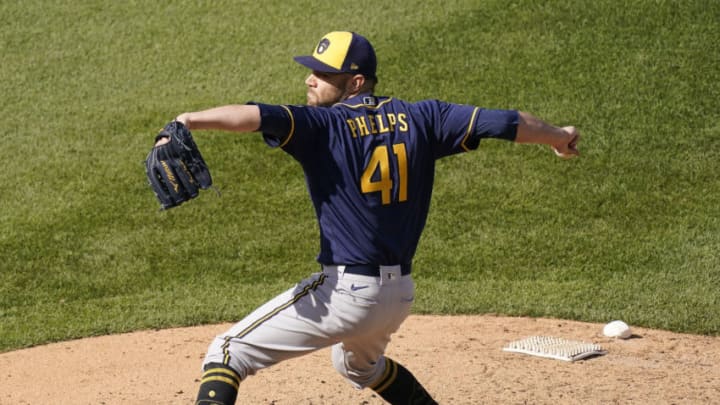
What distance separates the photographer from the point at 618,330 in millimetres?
7816

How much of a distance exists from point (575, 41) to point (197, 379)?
315 inches

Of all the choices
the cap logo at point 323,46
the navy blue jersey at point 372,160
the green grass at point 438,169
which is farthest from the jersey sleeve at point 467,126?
the green grass at point 438,169

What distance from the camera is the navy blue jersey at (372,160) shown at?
15.3ft

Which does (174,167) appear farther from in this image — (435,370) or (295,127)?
(435,370)

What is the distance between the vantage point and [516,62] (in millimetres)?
12961

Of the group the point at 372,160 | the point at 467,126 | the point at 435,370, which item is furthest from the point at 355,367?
the point at 435,370

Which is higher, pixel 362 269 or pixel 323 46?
pixel 323 46

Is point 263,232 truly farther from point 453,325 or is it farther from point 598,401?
point 598,401

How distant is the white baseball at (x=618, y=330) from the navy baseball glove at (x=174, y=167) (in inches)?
175

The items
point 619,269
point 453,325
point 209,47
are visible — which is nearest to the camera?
point 453,325

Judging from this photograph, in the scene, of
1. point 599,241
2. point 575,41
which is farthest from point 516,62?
point 599,241

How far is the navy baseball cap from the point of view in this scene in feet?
16.0

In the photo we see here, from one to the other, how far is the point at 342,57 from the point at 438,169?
661 cm

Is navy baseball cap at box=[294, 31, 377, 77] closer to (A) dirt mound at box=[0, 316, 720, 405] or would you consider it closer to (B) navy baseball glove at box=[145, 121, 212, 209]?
(B) navy baseball glove at box=[145, 121, 212, 209]
